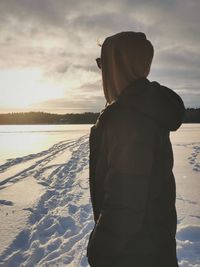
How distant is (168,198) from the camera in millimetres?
1418

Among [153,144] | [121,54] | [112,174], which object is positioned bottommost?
[112,174]

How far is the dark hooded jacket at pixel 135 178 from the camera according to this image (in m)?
1.27

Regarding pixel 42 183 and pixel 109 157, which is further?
pixel 42 183

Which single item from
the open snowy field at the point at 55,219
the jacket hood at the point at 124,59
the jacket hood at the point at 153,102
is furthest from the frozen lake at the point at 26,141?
the jacket hood at the point at 153,102

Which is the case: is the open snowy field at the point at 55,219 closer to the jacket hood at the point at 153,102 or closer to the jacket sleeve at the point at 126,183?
the jacket sleeve at the point at 126,183

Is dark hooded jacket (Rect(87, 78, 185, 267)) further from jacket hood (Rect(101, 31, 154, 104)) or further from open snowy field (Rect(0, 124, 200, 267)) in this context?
open snowy field (Rect(0, 124, 200, 267))

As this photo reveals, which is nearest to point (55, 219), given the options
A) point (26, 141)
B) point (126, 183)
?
point (126, 183)

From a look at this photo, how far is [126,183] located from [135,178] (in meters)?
0.04

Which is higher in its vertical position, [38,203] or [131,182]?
[131,182]

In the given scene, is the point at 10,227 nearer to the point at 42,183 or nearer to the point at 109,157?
the point at 42,183

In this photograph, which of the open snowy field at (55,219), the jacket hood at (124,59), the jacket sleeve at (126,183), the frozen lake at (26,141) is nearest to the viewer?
the jacket sleeve at (126,183)

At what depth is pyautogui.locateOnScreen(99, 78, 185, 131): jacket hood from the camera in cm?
131

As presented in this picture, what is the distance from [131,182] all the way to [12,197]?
16.1ft

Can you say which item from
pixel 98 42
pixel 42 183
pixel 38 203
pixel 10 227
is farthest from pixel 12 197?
pixel 98 42
